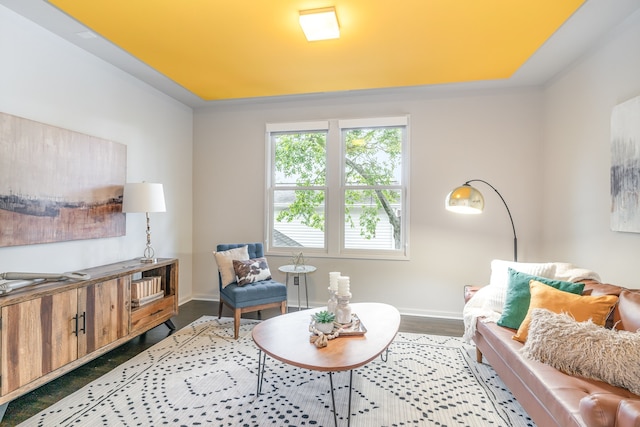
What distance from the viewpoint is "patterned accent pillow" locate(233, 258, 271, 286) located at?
11.0 feet

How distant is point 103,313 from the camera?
250cm

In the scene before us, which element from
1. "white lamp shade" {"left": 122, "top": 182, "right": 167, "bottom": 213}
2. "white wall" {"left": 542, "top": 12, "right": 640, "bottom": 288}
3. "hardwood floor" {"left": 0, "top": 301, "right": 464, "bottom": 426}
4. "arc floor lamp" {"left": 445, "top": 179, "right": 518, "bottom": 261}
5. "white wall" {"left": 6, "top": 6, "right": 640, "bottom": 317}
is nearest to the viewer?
"hardwood floor" {"left": 0, "top": 301, "right": 464, "bottom": 426}

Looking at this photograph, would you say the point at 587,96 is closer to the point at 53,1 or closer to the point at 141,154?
the point at 53,1

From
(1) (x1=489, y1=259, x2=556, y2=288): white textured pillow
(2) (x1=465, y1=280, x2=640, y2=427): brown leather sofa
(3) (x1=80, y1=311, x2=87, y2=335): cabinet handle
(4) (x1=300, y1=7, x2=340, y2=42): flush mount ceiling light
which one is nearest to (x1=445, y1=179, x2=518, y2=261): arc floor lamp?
(1) (x1=489, y1=259, x2=556, y2=288): white textured pillow

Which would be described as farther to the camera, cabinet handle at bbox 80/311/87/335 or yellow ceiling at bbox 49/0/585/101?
cabinet handle at bbox 80/311/87/335

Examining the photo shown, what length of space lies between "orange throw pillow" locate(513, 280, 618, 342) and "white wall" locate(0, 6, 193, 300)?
3.52 meters

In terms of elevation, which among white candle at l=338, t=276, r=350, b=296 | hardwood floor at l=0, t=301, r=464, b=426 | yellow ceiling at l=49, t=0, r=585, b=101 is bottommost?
hardwood floor at l=0, t=301, r=464, b=426

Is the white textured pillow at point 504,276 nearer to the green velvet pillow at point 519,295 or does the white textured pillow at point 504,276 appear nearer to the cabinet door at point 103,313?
the green velvet pillow at point 519,295

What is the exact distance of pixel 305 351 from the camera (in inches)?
75.4

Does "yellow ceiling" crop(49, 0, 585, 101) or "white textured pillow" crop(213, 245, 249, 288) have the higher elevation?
"yellow ceiling" crop(49, 0, 585, 101)

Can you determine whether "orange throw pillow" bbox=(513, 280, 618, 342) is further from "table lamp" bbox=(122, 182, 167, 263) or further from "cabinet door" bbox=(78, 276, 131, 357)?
"table lamp" bbox=(122, 182, 167, 263)

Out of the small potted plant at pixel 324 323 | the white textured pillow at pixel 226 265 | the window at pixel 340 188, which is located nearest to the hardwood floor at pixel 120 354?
the white textured pillow at pixel 226 265

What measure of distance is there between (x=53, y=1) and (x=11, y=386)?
7.97ft

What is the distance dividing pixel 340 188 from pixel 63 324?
2.96m
